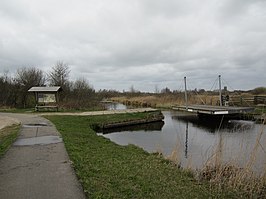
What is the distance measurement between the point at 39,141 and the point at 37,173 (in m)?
4.45

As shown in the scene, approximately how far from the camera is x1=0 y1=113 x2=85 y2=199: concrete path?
4.86m

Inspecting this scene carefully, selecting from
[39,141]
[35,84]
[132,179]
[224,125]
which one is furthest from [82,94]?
[132,179]

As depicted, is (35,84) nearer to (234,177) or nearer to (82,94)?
(82,94)

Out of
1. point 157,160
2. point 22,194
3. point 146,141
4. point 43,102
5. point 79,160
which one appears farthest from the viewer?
point 43,102

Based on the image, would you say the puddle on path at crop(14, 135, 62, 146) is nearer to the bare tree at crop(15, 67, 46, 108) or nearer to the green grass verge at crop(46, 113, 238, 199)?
the green grass verge at crop(46, 113, 238, 199)

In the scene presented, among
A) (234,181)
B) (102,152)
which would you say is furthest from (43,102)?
(234,181)

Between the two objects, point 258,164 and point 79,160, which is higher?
point 79,160

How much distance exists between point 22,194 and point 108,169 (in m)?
2.32

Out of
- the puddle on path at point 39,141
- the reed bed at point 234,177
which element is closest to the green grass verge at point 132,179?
the reed bed at point 234,177

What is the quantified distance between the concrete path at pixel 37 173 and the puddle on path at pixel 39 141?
0.21 ft

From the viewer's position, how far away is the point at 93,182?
217 inches

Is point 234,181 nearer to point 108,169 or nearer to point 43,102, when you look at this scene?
point 108,169

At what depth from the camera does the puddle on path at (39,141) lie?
9.91 meters

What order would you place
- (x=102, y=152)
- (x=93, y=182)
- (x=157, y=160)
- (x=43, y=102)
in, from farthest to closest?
(x=43, y=102) → (x=102, y=152) → (x=157, y=160) → (x=93, y=182)
